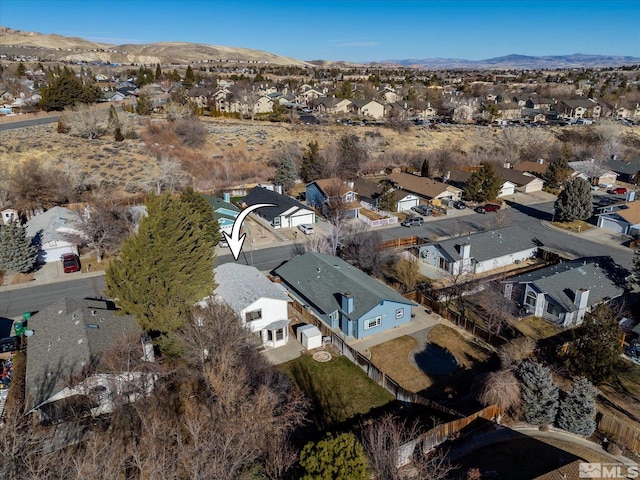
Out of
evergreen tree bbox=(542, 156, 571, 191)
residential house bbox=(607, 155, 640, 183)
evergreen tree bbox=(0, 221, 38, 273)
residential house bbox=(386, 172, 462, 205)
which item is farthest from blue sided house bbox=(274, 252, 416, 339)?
residential house bbox=(607, 155, 640, 183)

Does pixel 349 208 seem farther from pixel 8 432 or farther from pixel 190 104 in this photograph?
pixel 190 104

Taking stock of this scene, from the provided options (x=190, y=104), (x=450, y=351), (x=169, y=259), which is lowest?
(x=450, y=351)

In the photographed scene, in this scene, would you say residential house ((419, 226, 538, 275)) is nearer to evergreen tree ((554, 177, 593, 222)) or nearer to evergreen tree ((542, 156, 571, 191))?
evergreen tree ((554, 177, 593, 222))

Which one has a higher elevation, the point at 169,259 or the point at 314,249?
the point at 169,259

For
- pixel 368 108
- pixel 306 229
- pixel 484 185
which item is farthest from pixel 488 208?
pixel 368 108

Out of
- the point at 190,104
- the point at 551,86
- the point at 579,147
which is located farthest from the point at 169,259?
the point at 551,86

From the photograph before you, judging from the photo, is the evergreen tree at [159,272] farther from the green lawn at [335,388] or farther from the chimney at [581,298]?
the chimney at [581,298]

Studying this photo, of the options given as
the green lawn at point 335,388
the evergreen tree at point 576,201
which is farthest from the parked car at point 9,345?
the evergreen tree at point 576,201

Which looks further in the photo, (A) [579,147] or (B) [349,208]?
(A) [579,147]
